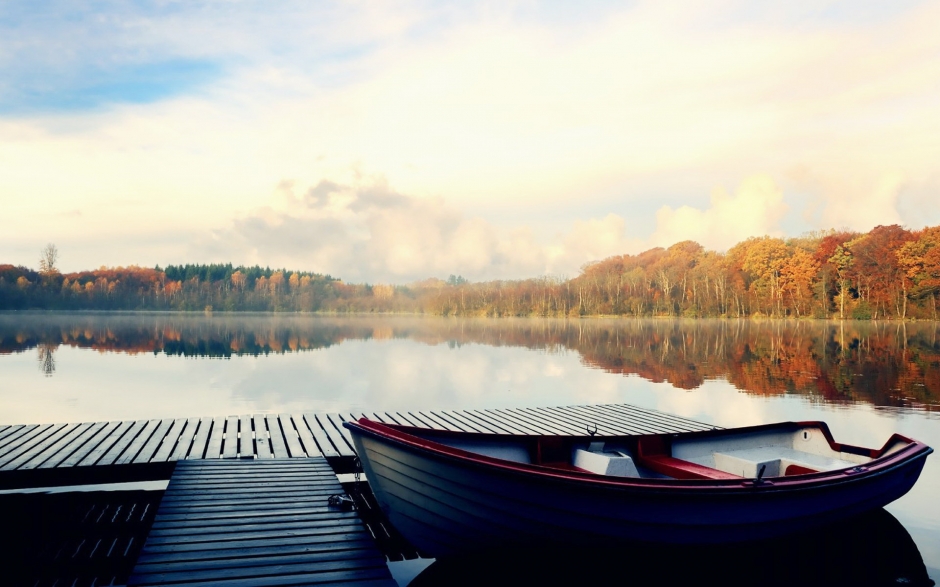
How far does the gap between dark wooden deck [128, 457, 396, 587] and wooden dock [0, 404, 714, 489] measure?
92 centimetres

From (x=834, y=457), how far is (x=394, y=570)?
536 centimetres

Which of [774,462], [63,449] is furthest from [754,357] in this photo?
[63,449]

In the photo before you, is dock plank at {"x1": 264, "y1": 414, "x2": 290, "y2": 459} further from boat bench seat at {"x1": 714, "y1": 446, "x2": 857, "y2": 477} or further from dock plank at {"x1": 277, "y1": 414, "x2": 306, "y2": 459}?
boat bench seat at {"x1": 714, "y1": 446, "x2": 857, "y2": 477}

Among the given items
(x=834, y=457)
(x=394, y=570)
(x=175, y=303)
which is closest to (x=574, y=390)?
(x=834, y=457)

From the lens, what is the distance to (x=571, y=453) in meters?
6.90

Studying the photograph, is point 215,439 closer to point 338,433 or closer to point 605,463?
point 338,433

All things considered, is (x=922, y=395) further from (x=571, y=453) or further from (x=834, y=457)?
(x=571, y=453)

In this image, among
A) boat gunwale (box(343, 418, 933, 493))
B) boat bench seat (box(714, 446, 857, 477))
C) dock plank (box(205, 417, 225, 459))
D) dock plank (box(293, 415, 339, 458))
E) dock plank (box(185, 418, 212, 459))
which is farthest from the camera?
dock plank (box(293, 415, 339, 458))

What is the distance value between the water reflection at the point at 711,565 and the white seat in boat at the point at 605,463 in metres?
0.86

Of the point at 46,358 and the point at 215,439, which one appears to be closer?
the point at 215,439

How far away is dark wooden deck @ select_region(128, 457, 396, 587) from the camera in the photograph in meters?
4.64

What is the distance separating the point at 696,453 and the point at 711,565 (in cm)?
134

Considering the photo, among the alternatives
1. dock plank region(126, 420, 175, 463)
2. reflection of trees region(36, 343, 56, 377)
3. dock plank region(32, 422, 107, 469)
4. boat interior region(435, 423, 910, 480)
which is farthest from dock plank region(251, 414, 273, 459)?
reflection of trees region(36, 343, 56, 377)

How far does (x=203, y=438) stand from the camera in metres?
9.02
